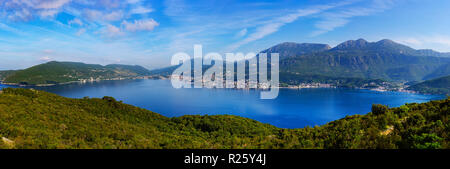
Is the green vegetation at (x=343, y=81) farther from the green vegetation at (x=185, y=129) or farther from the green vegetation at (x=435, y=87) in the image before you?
Result: the green vegetation at (x=185, y=129)

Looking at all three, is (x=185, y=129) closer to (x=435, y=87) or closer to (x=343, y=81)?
(x=435, y=87)

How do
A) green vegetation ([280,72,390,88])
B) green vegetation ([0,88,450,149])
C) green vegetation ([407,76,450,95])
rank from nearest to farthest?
green vegetation ([0,88,450,149]) < green vegetation ([407,76,450,95]) < green vegetation ([280,72,390,88])

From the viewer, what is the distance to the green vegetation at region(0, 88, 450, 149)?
6824mm

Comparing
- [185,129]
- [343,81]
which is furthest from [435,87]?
[185,129]

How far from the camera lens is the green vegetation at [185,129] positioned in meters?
6.82

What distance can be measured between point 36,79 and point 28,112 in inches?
7619

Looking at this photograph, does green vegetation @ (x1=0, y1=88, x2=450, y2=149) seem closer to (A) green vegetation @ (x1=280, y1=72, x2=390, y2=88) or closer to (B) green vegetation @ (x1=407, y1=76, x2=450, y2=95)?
(A) green vegetation @ (x1=280, y1=72, x2=390, y2=88)

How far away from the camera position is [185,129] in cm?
2042

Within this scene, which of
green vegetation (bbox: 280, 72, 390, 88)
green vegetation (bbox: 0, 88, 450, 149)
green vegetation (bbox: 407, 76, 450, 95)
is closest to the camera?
green vegetation (bbox: 0, 88, 450, 149)

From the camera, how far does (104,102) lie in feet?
76.4

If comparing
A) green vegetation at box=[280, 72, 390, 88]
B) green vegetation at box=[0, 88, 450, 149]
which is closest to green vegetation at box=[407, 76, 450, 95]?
green vegetation at box=[280, 72, 390, 88]

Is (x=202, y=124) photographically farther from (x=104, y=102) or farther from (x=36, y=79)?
(x=36, y=79)
